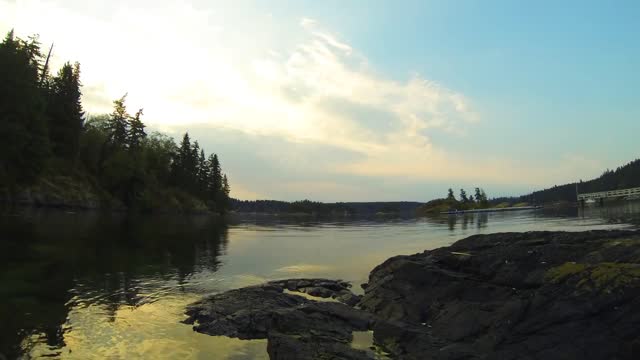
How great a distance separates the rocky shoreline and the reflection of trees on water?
5867 millimetres

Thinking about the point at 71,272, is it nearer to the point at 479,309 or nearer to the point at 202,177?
the point at 479,309

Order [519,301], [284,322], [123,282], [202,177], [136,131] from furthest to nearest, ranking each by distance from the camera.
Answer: [202,177], [136,131], [123,282], [284,322], [519,301]

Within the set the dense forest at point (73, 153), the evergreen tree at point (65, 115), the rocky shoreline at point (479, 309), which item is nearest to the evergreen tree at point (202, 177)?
the dense forest at point (73, 153)

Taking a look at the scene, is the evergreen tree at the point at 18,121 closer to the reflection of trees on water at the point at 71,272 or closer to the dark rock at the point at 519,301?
the reflection of trees on water at the point at 71,272

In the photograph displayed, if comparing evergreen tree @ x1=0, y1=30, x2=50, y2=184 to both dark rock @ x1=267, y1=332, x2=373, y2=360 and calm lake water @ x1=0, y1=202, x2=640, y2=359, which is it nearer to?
calm lake water @ x1=0, y1=202, x2=640, y2=359

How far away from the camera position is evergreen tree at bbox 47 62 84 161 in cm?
11362

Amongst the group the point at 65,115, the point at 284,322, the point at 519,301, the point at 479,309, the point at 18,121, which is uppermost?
the point at 65,115

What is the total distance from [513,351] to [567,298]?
8.65 ft

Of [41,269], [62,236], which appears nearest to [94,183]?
[62,236]

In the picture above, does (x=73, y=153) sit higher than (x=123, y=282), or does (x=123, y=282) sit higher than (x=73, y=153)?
(x=73, y=153)

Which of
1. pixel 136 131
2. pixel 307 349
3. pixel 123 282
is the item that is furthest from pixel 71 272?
pixel 136 131

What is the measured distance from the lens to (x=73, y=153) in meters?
118

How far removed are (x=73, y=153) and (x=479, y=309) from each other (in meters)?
126

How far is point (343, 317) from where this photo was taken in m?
20.8
